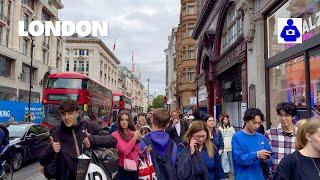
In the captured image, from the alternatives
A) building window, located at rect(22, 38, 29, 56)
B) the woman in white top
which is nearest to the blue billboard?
building window, located at rect(22, 38, 29, 56)

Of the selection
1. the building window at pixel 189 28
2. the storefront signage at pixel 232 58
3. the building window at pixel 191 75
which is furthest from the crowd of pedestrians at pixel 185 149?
the building window at pixel 189 28

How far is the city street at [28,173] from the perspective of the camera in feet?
38.4

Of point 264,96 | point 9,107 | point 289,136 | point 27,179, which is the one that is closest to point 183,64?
point 9,107

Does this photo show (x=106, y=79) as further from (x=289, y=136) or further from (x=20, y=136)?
(x=289, y=136)

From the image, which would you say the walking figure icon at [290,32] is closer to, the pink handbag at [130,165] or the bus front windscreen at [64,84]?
the pink handbag at [130,165]

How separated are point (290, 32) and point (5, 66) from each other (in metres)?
37.5

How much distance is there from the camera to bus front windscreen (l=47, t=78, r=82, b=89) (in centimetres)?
2373

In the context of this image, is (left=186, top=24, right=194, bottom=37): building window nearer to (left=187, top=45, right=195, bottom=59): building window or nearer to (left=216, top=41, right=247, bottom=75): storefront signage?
(left=187, top=45, right=195, bottom=59): building window

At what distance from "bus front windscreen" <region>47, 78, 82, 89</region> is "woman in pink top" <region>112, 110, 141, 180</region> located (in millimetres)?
18897

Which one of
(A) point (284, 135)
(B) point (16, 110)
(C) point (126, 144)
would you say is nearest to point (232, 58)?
(A) point (284, 135)

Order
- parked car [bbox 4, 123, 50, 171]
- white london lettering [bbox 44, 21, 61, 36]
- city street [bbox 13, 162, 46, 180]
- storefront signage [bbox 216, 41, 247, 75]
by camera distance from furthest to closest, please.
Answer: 1. white london lettering [bbox 44, 21, 61, 36]
2. storefront signage [bbox 216, 41, 247, 75]
3. parked car [bbox 4, 123, 50, 171]
4. city street [bbox 13, 162, 46, 180]

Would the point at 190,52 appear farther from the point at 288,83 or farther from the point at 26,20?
the point at 288,83

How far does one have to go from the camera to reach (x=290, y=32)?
1023cm

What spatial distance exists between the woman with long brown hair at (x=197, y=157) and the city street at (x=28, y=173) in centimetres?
801
